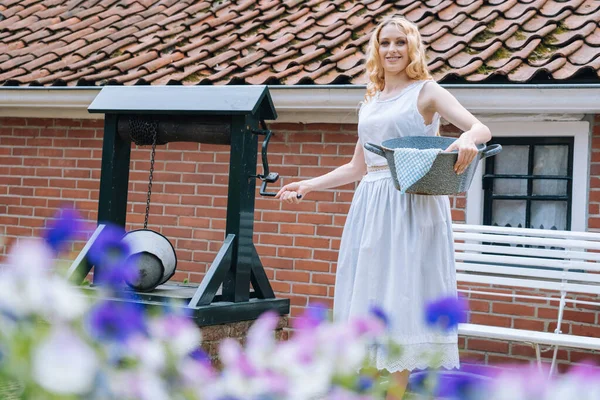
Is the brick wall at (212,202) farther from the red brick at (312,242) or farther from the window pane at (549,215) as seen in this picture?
the window pane at (549,215)

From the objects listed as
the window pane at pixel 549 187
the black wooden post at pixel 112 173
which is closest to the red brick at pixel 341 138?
the window pane at pixel 549 187

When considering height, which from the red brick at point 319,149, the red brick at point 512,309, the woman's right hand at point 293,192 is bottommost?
the red brick at point 512,309

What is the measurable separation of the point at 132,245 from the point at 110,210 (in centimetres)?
31

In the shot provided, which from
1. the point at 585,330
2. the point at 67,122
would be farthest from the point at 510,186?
the point at 67,122

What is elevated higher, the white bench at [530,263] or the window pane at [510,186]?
the window pane at [510,186]

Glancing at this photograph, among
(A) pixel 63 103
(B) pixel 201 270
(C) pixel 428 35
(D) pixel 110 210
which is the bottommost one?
(B) pixel 201 270

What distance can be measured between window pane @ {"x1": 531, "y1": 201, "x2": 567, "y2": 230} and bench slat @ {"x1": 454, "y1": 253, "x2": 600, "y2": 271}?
26 cm

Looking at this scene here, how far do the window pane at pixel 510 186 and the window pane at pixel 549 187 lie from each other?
7cm

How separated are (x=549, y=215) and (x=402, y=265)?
232 cm

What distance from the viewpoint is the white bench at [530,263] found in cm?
462

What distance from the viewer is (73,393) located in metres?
0.66

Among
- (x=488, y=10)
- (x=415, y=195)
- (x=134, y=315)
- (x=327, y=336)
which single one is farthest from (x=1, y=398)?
(x=488, y=10)

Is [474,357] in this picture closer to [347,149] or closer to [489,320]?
[489,320]

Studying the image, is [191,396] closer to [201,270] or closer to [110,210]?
[110,210]
